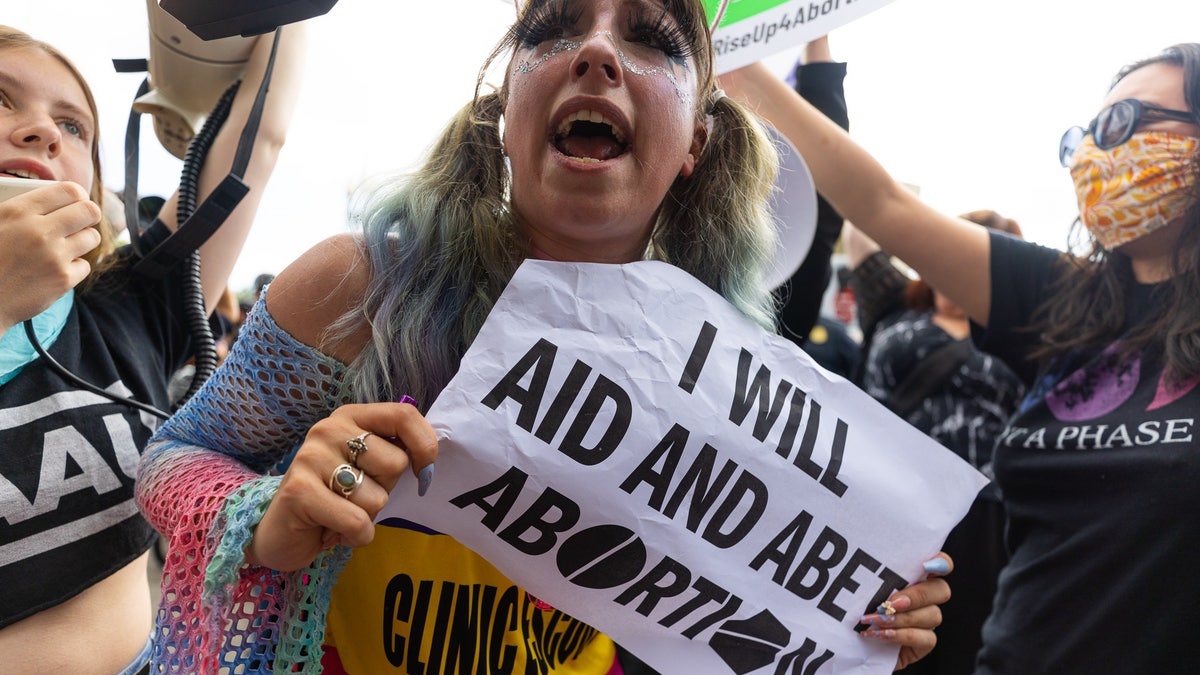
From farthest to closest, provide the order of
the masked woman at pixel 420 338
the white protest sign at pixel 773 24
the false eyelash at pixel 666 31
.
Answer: the white protest sign at pixel 773 24, the false eyelash at pixel 666 31, the masked woman at pixel 420 338

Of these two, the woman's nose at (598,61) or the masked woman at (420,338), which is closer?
the masked woman at (420,338)

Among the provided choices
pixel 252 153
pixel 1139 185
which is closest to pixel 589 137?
pixel 252 153

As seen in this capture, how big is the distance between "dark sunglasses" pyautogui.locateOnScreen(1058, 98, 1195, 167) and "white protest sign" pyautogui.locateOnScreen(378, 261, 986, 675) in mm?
1115

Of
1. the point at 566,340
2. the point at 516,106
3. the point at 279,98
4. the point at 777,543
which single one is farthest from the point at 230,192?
the point at 777,543

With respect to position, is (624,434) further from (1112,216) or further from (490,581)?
(1112,216)

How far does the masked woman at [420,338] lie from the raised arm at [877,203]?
760 mm

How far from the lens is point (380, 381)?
1128 millimetres

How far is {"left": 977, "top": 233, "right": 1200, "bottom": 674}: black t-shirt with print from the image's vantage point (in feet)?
5.26

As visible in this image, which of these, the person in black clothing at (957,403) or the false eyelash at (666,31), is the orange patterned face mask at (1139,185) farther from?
the false eyelash at (666,31)

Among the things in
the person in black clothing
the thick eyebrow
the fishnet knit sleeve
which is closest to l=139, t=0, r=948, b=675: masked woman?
the fishnet knit sleeve

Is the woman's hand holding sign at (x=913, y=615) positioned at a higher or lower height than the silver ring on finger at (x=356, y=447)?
higher

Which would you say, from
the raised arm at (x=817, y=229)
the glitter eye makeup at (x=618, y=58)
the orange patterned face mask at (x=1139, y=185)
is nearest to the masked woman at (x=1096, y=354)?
the orange patterned face mask at (x=1139, y=185)

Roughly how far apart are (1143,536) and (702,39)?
1235mm

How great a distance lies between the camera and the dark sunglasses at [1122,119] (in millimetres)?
1944
